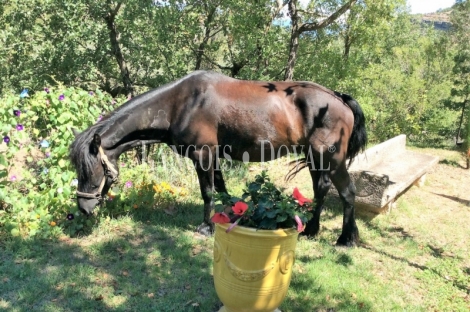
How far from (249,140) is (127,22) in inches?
238

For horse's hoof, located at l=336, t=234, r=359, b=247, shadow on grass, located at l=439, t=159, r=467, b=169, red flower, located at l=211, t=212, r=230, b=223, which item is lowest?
shadow on grass, located at l=439, t=159, r=467, b=169

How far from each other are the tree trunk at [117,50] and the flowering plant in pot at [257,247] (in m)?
7.51

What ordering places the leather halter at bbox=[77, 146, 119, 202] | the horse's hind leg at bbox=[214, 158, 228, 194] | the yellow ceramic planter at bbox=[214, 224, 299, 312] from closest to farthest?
the yellow ceramic planter at bbox=[214, 224, 299, 312]
the leather halter at bbox=[77, 146, 119, 202]
the horse's hind leg at bbox=[214, 158, 228, 194]

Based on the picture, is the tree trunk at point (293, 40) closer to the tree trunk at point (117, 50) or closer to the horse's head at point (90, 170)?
the tree trunk at point (117, 50)

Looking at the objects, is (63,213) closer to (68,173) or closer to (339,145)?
(68,173)

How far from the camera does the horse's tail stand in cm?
454

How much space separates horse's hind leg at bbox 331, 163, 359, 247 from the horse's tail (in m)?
0.46

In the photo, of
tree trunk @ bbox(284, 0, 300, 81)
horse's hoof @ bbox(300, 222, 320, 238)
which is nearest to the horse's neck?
horse's hoof @ bbox(300, 222, 320, 238)

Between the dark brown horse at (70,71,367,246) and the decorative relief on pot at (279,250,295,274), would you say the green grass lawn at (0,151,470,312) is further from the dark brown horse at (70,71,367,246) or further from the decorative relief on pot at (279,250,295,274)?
the decorative relief on pot at (279,250,295,274)

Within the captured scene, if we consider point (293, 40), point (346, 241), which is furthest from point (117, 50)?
point (346, 241)

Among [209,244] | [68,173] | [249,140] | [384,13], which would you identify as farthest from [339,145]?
[384,13]

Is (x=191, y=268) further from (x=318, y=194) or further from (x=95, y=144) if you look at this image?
(x=318, y=194)

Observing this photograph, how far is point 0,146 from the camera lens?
16.9 ft

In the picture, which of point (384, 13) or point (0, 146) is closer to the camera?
point (0, 146)
